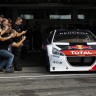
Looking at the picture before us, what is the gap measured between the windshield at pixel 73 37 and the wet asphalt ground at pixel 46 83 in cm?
115

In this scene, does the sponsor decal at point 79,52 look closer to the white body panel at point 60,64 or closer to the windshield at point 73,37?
the white body panel at point 60,64

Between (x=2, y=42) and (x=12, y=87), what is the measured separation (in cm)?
296

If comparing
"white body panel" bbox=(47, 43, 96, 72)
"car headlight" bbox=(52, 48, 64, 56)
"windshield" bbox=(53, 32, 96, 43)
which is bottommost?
"white body panel" bbox=(47, 43, 96, 72)

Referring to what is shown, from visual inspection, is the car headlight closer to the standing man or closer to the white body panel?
the white body panel

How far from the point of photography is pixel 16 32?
11.9 metres

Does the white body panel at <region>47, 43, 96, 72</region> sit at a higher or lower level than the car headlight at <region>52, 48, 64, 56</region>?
lower

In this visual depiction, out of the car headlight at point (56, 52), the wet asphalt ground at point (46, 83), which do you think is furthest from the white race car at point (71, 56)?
the wet asphalt ground at point (46, 83)

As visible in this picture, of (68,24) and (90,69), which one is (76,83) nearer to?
(90,69)

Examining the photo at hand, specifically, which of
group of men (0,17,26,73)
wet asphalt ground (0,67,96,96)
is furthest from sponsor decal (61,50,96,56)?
group of men (0,17,26,73)

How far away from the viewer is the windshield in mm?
12048

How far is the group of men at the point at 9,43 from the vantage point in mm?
11703

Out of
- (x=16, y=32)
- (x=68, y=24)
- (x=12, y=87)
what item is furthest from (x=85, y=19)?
(x=12, y=87)

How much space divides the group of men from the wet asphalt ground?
43cm

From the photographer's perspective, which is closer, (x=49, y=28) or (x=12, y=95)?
(x=12, y=95)
